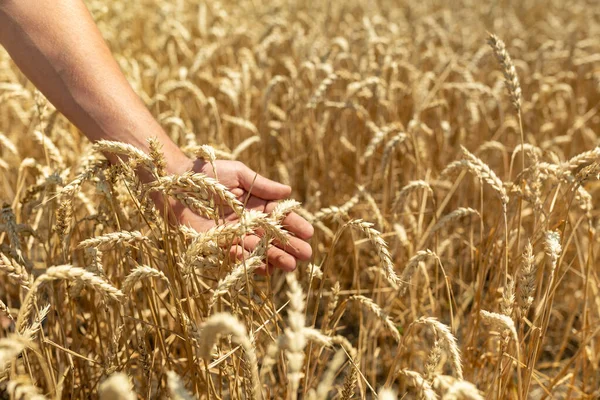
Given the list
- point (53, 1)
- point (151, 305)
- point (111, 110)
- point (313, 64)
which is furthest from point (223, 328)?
point (313, 64)

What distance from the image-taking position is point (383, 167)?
1.67 m

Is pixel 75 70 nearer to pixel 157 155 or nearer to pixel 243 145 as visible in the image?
pixel 157 155

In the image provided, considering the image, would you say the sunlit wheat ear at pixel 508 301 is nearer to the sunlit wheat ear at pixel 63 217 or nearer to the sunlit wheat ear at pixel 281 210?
the sunlit wheat ear at pixel 281 210

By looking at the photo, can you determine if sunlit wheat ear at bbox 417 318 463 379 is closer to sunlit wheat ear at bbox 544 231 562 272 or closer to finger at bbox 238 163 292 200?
sunlit wheat ear at bbox 544 231 562 272

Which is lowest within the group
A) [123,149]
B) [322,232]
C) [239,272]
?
[322,232]

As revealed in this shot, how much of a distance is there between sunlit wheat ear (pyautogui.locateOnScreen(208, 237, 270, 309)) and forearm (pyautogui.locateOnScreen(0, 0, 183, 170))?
443mm

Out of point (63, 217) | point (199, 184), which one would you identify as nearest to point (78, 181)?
point (63, 217)

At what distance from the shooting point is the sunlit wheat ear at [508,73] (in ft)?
4.33

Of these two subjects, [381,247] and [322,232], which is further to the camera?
[322,232]

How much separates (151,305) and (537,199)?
840 mm

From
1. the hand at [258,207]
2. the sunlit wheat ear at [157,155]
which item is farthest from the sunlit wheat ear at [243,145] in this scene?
the sunlit wheat ear at [157,155]

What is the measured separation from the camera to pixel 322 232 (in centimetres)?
216

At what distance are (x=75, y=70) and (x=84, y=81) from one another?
4 cm

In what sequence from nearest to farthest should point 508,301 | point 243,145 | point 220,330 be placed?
point 220,330 → point 508,301 → point 243,145
